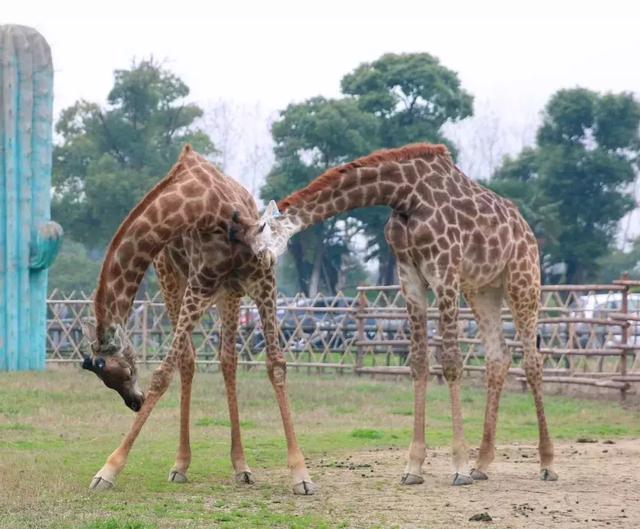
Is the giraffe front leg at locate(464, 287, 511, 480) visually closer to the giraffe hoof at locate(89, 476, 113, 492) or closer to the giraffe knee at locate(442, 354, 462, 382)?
the giraffe knee at locate(442, 354, 462, 382)

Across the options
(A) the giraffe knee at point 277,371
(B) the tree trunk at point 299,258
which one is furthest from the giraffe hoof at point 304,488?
(B) the tree trunk at point 299,258

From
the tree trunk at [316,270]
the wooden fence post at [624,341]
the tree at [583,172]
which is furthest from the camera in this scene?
the tree trunk at [316,270]

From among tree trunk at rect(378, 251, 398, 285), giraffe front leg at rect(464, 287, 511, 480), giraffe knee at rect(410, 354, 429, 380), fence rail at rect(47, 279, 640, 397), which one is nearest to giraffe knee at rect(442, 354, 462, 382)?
giraffe knee at rect(410, 354, 429, 380)

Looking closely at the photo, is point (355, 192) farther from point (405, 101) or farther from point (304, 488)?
point (405, 101)

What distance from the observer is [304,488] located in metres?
8.47

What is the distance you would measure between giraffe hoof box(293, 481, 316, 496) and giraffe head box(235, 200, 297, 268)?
1.54m

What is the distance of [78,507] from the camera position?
7.57 meters

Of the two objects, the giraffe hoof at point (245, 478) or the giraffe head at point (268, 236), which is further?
the giraffe hoof at point (245, 478)

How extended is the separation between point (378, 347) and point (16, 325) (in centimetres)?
660

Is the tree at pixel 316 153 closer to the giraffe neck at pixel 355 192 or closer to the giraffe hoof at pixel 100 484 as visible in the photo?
the giraffe neck at pixel 355 192

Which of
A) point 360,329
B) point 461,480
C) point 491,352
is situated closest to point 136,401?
point 461,480

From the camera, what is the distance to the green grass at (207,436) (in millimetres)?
7480

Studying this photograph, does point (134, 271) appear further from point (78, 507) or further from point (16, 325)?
point (16, 325)

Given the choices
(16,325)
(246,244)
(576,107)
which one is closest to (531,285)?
(246,244)
